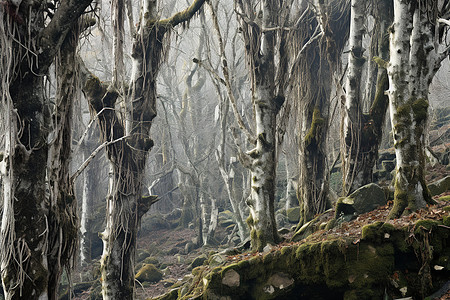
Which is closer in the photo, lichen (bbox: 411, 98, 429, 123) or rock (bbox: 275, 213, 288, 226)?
lichen (bbox: 411, 98, 429, 123)

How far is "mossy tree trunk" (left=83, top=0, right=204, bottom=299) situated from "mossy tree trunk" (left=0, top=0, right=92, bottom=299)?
2558mm

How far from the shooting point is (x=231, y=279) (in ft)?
20.0

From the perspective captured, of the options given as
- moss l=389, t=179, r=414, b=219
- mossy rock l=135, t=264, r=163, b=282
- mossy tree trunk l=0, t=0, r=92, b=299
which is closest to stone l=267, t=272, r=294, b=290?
moss l=389, t=179, r=414, b=219

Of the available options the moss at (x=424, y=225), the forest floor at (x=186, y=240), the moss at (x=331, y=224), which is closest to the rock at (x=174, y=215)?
the forest floor at (x=186, y=240)

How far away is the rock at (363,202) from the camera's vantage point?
7.37 metres

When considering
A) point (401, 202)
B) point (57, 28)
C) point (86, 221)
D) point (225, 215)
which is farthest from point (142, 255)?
point (57, 28)

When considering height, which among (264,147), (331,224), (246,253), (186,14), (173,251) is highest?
(186,14)

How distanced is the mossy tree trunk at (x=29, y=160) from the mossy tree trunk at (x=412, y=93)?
188 inches

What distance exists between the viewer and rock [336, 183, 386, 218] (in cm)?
737

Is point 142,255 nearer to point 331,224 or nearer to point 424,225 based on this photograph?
point 331,224

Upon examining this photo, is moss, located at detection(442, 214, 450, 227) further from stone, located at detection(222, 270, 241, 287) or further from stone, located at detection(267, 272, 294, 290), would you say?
stone, located at detection(222, 270, 241, 287)

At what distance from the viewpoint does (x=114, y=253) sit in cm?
626

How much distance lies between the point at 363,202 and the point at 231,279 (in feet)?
10.3

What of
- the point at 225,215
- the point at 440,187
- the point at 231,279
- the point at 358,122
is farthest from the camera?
the point at 225,215
